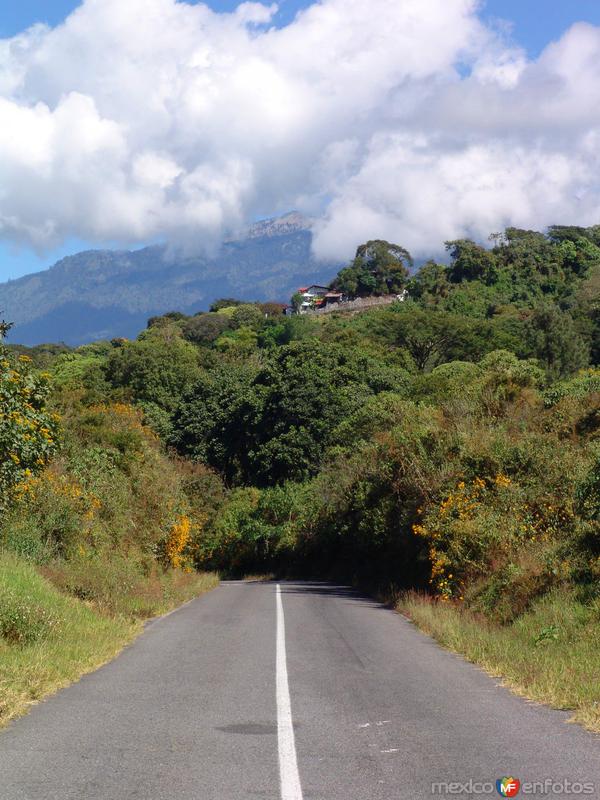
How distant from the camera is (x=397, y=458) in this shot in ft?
84.4

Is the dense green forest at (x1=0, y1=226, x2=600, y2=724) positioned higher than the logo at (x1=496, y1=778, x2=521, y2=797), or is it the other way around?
the dense green forest at (x1=0, y1=226, x2=600, y2=724)

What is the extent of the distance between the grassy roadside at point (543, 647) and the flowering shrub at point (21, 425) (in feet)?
24.7

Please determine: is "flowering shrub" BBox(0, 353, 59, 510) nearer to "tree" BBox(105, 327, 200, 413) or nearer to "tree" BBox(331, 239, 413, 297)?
"tree" BBox(105, 327, 200, 413)

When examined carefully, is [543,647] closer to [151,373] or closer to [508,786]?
[508,786]

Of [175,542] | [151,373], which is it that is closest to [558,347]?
[151,373]

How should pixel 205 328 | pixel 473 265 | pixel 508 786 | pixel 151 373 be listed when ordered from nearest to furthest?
pixel 508 786, pixel 151 373, pixel 473 265, pixel 205 328

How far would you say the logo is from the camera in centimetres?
579

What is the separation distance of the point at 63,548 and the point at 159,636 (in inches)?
255

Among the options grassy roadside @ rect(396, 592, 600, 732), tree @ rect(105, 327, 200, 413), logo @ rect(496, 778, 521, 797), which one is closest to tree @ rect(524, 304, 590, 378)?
tree @ rect(105, 327, 200, 413)

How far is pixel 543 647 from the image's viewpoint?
1177 cm

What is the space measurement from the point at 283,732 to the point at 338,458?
35.5 m

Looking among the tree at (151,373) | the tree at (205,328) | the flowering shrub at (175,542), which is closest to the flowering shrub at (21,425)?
the flowering shrub at (175,542)

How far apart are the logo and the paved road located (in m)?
0.07

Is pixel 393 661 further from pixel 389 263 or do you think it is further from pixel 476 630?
pixel 389 263
